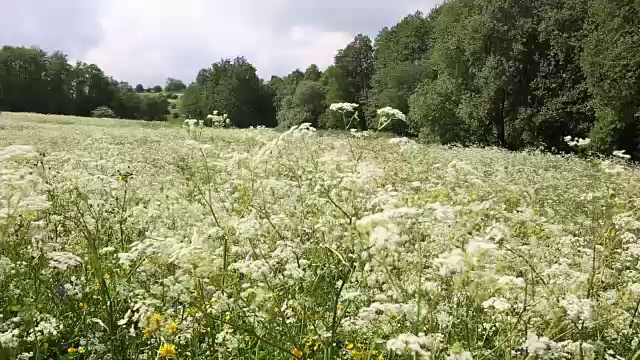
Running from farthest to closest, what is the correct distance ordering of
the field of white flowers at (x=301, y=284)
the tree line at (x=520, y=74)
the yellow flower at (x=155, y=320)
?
1. the tree line at (x=520, y=74)
2. the yellow flower at (x=155, y=320)
3. the field of white flowers at (x=301, y=284)

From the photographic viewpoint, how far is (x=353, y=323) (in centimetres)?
373

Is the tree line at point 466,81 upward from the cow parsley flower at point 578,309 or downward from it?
upward

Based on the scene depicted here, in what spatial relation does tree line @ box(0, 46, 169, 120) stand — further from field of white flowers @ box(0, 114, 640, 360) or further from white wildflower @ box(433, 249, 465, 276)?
white wildflower @ box(433, 249, 465, 276)

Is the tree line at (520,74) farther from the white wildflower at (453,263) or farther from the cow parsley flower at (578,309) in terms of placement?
the white wildflower at (453,263)

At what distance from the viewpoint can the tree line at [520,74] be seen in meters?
27.5

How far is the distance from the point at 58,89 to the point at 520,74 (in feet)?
182

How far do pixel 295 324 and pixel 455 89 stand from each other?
3997 centimetres

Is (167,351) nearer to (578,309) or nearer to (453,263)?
(453,263)

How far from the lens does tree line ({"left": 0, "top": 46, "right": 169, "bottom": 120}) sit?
62844mm

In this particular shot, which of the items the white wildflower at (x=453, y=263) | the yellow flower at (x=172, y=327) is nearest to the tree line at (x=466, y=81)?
the yellow flower at (x=172, y=327)

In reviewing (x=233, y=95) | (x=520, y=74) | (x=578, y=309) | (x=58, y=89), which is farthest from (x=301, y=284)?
(x=58, y=89)

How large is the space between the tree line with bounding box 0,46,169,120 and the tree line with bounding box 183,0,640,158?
31492 millimetres

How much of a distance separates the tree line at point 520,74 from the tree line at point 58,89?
3149 cm

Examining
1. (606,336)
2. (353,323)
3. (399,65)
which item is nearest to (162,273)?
(353,323)
